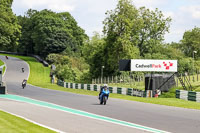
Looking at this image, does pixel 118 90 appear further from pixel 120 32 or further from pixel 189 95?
pixel 120 32

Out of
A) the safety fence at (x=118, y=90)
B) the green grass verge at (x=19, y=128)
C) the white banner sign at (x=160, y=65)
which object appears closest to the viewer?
the green grass verge at (x=19, y=128)

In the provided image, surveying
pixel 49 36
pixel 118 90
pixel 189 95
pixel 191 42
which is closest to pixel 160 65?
pixel 118 90

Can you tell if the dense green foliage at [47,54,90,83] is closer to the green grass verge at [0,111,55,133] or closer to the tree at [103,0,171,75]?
the tree at [103,0,171,75]

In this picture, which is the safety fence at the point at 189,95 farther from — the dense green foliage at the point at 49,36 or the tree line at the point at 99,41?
the dense green foliage at the point at 49,36

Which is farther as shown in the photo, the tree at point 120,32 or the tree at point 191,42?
the tree at point 191,42

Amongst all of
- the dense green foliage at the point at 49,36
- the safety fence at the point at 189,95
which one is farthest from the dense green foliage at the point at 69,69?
the safety fence at the point at 189,95

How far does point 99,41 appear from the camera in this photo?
93.9m

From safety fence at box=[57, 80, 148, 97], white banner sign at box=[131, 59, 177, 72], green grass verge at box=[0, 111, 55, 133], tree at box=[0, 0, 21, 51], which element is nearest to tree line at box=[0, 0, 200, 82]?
tree at box=[0, 0, 21, 51]

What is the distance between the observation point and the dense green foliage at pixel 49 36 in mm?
106231

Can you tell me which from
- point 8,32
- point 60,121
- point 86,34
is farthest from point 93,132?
point 86,34

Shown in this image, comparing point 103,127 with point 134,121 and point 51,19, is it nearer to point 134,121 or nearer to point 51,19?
point 134,121

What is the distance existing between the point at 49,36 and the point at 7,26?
146 feet

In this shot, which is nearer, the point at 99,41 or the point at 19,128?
the point at 19,128

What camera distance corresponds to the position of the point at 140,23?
7512 cm
